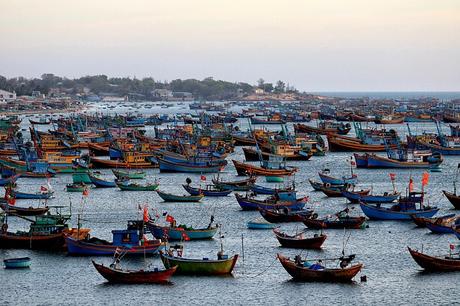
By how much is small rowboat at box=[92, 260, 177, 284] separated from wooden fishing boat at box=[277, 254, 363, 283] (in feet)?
12.7

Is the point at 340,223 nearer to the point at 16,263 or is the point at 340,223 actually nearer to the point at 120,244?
the point at 120,244

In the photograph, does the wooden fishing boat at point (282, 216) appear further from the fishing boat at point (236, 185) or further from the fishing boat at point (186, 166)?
the fishing boat at point (186, 166)

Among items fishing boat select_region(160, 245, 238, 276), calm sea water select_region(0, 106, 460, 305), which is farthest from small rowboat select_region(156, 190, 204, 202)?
fishing boat select_region(160, 245, 238, 276)

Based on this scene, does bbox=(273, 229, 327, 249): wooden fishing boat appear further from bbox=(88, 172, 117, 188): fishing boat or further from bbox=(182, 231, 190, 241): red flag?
bbox=(88, 172, 117, 188): fishing boat

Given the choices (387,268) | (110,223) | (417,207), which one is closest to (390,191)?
(417,207)

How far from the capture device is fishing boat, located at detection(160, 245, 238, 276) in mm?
37125

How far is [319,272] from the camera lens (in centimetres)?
3612

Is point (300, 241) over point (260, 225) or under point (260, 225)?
over

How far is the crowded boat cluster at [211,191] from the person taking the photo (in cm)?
3788

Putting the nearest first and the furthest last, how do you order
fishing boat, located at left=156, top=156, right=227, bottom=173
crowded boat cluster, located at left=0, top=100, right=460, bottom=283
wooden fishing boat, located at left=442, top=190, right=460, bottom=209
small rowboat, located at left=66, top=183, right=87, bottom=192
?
crowded boat cluster, located at left=0, top=100, right=460, bottom=283 < wooden fishing boat, located at left=442, top=190, right=460, bottom=209 < small rowboat, located at left=66, top=183, right=87, bottom=192 < fishing boat, located at left=156, top=156, right=227, bottom=173

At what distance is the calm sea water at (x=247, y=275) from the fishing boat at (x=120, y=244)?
41 centimetres

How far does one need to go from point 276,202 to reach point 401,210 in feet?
18.8

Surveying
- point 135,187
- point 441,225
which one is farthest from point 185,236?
point 135,187

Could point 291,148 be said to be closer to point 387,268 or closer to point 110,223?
point 110,223
